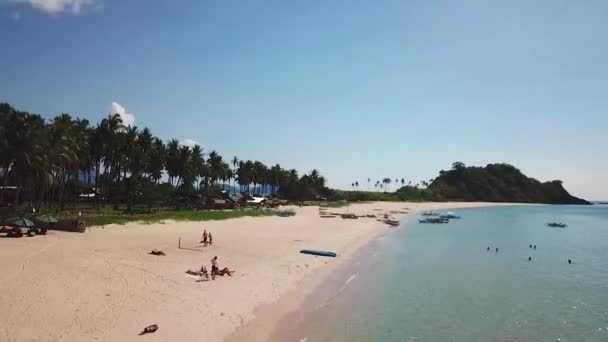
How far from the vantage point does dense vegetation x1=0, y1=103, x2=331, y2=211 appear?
43.5 m

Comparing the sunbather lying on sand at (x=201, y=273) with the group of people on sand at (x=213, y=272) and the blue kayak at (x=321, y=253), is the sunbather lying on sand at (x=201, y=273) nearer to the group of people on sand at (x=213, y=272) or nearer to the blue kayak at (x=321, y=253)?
the group of people on sand at (x=213, y=272)

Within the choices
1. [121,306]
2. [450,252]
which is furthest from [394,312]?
[450,252]

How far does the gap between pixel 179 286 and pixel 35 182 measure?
38.8 m

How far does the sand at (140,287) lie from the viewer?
1300cm

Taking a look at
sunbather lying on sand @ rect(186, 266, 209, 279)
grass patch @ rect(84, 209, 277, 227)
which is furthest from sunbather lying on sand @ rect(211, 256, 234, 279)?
grass patch @ rect(84, 209, 277, 227)

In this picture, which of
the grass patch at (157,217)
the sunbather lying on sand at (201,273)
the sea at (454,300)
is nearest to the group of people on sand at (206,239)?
the sunbather lying on sand at (201,273)

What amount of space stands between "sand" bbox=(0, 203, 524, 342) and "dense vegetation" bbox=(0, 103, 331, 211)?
19.5 m

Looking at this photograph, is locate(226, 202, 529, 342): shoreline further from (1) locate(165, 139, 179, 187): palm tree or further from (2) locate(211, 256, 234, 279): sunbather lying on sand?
(1) locate(165, 139, 179, 187): palm tree

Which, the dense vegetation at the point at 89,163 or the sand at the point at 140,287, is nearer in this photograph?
the sand at the point at 140,287

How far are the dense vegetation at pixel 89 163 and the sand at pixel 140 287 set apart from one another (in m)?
19.5

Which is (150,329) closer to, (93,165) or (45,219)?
(45,219)

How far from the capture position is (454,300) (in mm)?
20844

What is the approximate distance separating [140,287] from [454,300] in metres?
16.2

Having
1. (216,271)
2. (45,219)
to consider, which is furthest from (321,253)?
(45,219)
